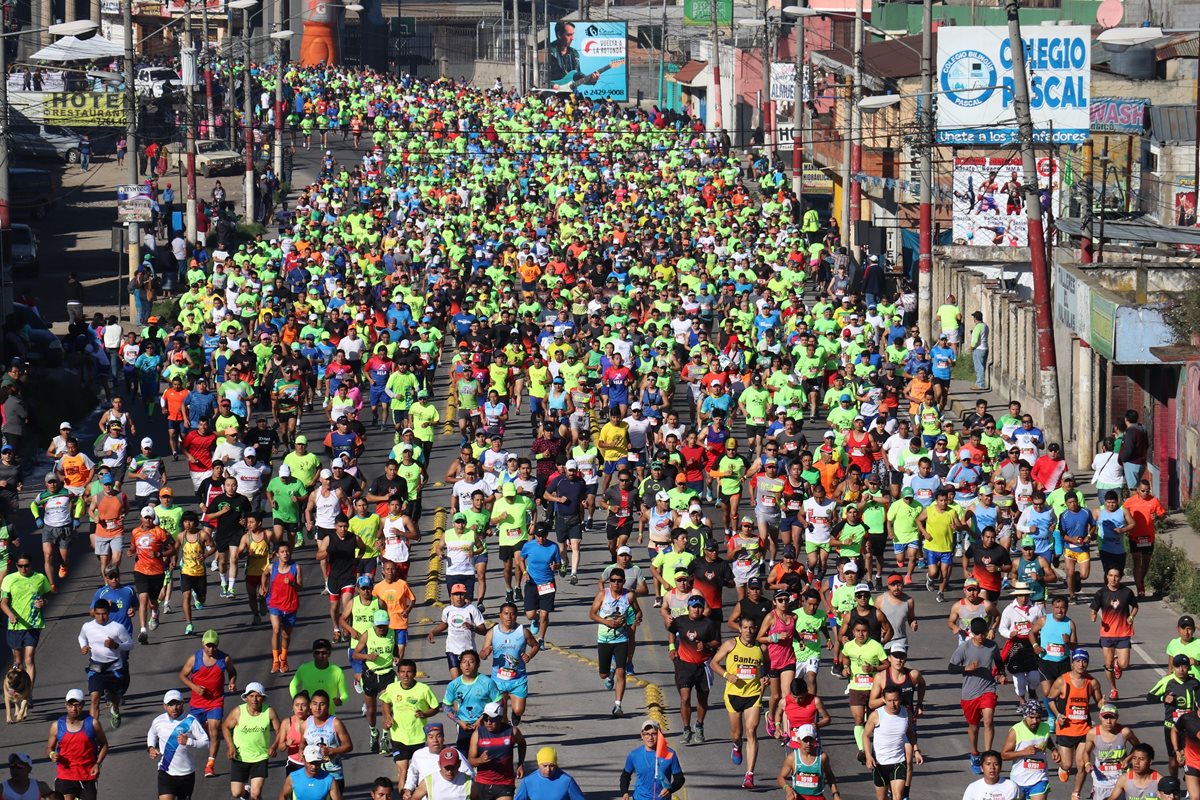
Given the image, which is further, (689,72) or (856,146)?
(689,72)

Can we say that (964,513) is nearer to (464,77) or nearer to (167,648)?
(167,648)

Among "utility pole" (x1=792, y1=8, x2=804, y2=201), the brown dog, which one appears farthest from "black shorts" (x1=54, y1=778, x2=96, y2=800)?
"utility pole" (x1=792, y1=8, x2=804, y2=201)

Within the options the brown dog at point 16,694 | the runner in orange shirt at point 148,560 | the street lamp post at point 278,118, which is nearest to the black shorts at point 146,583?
the runner in orange shirt at point 148,560

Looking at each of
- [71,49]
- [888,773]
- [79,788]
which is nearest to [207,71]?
[71,49]

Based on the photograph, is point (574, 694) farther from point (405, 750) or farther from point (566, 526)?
point (566, 526)

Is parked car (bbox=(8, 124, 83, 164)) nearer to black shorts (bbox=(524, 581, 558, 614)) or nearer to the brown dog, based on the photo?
black shorts (bbox=(524, 581, 558, 614))

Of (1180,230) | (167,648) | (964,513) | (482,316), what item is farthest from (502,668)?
(1180,230)
